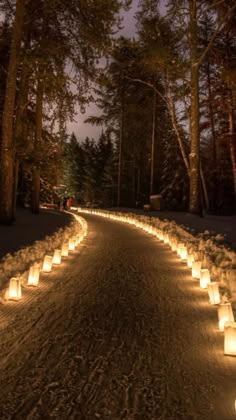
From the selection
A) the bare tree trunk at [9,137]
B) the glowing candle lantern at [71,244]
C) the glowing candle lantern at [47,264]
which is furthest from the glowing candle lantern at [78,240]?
the glowing candle lantern at [47,264]

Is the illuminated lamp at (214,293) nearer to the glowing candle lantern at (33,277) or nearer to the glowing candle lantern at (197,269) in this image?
the glowing candle lantern at (197,269)

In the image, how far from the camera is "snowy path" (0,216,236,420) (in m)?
3.56

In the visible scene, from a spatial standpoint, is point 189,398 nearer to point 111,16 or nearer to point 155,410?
point 155,410

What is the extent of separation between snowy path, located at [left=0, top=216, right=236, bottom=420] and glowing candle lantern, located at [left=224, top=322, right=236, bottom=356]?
2.9 inches

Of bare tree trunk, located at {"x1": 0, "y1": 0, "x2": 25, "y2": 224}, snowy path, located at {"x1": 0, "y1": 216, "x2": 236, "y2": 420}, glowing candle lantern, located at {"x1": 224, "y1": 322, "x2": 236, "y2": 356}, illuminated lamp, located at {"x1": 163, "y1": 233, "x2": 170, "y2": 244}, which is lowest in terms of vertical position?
snowy path, located at {"x1": 0, "y1": 216, "x2": 236, "y2": 420}

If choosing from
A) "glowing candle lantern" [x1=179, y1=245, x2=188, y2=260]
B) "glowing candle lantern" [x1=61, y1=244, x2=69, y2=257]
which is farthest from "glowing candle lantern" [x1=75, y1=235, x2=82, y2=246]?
"glowing candle lantern" [x1=179, y1=245, x2=188, y2=260]

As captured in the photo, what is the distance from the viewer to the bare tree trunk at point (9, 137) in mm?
16219

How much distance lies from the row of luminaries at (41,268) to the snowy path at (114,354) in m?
0.23

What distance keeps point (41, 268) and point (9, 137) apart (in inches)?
327

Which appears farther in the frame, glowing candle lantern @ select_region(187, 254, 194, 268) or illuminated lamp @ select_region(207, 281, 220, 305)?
glowing candle lantern @ select_region(187, 254, 194, 268)

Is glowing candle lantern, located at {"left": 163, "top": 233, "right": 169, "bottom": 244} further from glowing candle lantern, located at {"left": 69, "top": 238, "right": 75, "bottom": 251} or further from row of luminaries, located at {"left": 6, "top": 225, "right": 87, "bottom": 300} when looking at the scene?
glowing candle lantern, located at {"left": 69, "top": 238, "right": 75, "bottom": 251}

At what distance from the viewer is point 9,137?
16.2 m

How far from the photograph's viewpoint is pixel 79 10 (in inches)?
661

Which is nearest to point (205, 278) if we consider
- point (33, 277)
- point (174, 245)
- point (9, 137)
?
point (33, 277)
